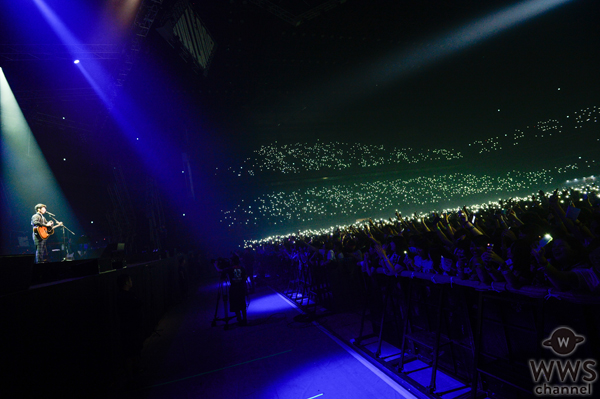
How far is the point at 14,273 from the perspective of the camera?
9.98 ft

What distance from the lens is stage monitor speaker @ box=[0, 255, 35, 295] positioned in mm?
2906

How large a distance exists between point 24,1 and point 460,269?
37.7 ft

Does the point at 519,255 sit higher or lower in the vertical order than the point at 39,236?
lower

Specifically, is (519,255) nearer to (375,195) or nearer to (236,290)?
(236,290)

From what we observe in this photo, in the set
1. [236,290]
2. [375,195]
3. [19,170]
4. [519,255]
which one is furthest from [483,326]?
[375,195]

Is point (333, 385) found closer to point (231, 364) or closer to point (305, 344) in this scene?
point (305, 344)

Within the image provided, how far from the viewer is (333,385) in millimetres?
4102

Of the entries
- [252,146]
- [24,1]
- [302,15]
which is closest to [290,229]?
[252,146]

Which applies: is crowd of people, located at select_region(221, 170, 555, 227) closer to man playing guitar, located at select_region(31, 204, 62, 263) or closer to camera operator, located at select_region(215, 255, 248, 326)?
man playing guitar, located at select_region(31, 204, 62, 263)

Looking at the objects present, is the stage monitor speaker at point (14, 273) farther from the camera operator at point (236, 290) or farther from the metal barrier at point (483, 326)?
the metal barrier at point (483, 326)

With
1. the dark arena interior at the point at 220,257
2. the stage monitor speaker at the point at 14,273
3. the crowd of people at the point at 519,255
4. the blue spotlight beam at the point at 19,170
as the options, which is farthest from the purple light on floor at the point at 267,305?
the blue spotlight beam at the point at 19,170

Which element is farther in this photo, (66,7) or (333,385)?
(66,7)

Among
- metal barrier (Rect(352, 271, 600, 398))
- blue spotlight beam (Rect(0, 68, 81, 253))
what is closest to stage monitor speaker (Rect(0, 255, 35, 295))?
metal barrier (Rect(352, 271, 600, 398))

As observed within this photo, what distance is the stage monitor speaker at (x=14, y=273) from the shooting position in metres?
2.91
